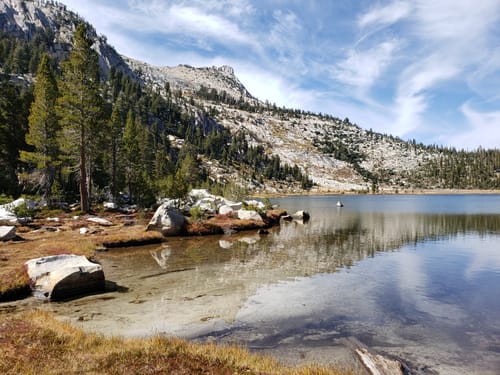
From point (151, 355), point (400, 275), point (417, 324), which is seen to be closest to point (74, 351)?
point (151, 355)

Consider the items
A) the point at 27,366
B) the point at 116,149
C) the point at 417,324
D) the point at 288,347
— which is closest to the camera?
the point at 27,366

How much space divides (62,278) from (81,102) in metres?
37.5

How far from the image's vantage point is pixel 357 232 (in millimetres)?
46062

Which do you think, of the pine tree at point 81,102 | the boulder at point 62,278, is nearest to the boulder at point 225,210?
the pine tree at point 81,102

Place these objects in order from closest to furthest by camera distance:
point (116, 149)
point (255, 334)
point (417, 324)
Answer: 1. point (255, 334)
2. point (417, 324)
3. point (116, 149)

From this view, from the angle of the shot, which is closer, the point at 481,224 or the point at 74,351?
the point at 74,351

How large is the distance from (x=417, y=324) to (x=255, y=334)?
765cm

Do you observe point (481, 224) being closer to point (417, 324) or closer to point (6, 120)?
point (417, 324)

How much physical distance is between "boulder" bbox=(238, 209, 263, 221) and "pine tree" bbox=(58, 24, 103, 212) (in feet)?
81.9

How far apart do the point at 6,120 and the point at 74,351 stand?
200ft

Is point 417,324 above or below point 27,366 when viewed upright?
below

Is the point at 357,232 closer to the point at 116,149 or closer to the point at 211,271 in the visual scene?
the point at 211,271

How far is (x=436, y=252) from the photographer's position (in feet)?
105

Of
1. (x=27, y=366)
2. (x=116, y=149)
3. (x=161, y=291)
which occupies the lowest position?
(x=161, y=291)
